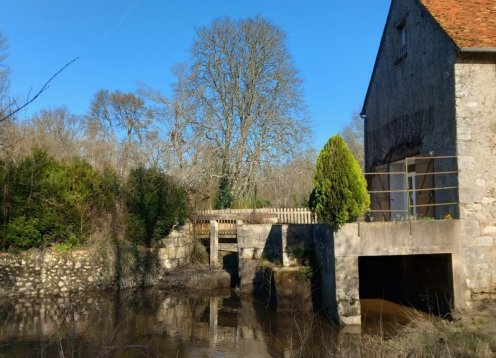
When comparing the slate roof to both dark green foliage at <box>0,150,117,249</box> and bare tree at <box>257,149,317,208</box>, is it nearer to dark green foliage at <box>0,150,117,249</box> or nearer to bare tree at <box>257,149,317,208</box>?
dark green foliage at <box>0,150,117,249</box>

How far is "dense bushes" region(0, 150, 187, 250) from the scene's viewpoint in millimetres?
14234

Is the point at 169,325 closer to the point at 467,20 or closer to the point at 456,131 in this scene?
the point at 456,131

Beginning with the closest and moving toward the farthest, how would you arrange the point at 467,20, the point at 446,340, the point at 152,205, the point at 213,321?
the point at 446,340
the point at 467,20
the point at 213,321
the point at 152,205

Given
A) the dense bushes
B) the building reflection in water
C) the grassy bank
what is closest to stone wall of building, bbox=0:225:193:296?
the dense bushes

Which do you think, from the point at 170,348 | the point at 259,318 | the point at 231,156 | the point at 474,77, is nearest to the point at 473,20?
the point at 474,77

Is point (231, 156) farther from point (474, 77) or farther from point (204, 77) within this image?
point (474, 77)

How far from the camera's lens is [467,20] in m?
10.7

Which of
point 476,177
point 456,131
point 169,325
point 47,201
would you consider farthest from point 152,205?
point 476,177

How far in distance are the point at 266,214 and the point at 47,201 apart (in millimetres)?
8086

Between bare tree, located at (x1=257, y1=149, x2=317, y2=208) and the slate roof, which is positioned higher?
the slate roof

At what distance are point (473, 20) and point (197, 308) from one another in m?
10.1

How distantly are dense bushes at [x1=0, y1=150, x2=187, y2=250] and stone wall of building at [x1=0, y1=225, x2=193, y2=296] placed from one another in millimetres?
522

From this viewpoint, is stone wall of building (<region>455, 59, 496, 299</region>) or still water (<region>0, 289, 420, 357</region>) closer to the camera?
still water (<region>0, 289, 420, 357</region>)

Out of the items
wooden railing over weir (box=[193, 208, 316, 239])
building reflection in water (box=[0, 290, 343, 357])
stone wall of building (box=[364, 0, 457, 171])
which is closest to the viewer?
building reflection in water (box=[0, 290, 343, 357])
